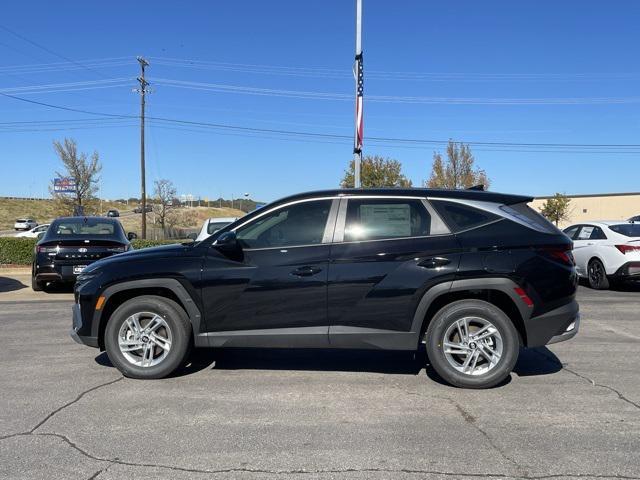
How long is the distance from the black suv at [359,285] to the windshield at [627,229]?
7.75 m

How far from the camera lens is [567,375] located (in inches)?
215

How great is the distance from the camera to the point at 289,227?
206 inches

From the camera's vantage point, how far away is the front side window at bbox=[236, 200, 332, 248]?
203 inches

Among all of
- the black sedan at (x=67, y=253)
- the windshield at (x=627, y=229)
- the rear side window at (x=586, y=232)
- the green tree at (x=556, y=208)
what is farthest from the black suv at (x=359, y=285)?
the green tree at (x=556, y=208)

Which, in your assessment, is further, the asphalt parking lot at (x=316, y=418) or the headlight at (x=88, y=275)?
the headlight at (x=88, y=275)

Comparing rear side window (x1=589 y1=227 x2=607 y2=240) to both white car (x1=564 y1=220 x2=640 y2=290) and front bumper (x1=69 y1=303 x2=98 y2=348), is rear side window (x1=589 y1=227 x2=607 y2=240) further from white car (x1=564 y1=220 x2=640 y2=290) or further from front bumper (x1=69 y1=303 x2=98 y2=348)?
front bumper (x1=69 y1=303 x2=98 y2=348)

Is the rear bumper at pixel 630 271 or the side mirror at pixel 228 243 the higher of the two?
the side mirror at pixel 228 243

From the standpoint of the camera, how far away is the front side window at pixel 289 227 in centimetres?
517

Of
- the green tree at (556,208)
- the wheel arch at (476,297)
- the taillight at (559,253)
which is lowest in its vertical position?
the wheel arch at (476,297)

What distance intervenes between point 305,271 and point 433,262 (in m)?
1.16

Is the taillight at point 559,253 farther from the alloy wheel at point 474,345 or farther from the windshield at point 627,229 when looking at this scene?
the windshield at point 627,229

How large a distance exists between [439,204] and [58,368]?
168 inches

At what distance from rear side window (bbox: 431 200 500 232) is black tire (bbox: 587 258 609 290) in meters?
8.09

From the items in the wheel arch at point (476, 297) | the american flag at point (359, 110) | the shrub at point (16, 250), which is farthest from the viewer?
the shrub at point (16, 250)
